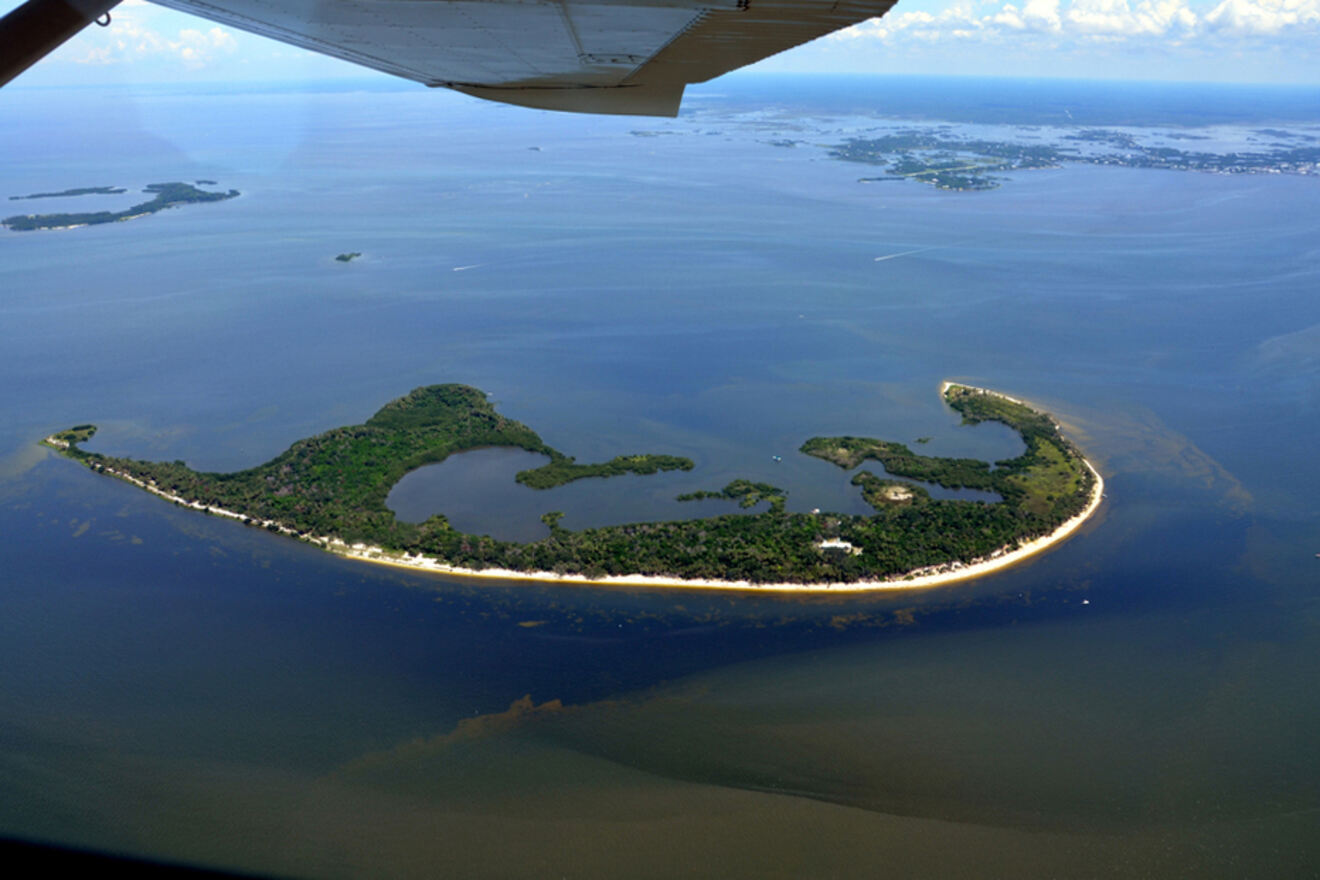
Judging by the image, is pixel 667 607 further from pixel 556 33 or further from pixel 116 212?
pixel 116 212

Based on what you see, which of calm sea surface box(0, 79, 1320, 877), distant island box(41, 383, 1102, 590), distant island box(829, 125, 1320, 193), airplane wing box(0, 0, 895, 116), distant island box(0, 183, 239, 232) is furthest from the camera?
distant island box(829, 125, 1320, 193)

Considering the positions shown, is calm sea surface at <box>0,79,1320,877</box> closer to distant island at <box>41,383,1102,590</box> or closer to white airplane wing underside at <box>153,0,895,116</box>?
distant island at <box>41,383,1102,590</box>

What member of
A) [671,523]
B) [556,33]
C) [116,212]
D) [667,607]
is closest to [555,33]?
[556,33]

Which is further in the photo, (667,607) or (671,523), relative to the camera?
(671,523)

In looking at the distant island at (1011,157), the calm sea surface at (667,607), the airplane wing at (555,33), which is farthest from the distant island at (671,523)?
the distant island at (1011,157)

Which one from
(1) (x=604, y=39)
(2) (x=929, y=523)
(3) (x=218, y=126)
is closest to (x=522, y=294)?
(2) (x=929, y=523)

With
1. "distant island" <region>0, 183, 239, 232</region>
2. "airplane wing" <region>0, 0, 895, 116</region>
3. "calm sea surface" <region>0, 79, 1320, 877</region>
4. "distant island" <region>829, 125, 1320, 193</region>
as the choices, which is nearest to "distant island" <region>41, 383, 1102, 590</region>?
"calm sea surface" <region>0, 79, 1320, 877</region>

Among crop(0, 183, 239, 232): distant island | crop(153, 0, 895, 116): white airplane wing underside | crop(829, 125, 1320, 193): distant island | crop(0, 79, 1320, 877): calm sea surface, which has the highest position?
crop(829, 125, 1320, 193): distant island
